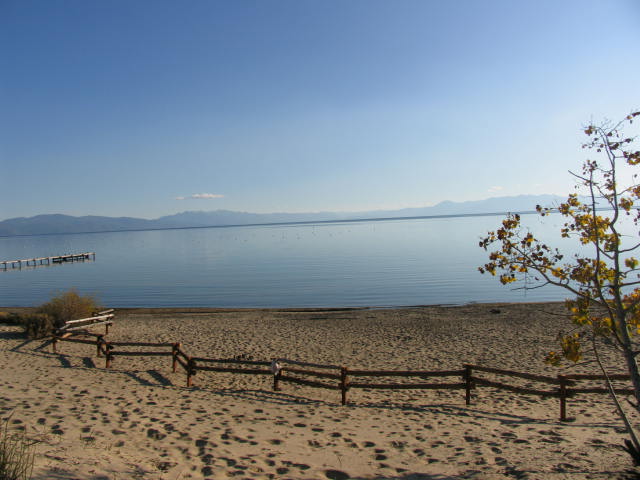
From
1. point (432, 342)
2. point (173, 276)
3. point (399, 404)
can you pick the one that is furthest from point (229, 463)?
point (173, 276)

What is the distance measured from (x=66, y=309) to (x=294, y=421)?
15013 mm

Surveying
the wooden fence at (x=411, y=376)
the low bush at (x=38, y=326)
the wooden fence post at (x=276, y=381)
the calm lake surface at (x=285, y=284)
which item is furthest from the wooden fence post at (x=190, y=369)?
the calm lake surface at (x=285, y=284)

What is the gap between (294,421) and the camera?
29.7ft

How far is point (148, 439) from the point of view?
7.71 m

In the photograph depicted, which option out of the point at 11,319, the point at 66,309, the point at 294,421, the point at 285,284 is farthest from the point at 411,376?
the point at 285,284

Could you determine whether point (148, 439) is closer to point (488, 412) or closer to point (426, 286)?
point (488, 412)

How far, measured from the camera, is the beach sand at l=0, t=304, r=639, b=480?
6.59 meters

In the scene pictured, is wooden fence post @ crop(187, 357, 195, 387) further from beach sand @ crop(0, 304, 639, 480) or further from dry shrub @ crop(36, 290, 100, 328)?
dry shrub @ crop(36, 290, 100, 328)

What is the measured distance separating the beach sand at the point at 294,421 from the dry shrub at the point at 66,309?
172cm

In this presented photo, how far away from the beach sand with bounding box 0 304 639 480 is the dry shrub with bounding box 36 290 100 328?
Result: 172 cm

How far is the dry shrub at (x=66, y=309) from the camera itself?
1894 cm

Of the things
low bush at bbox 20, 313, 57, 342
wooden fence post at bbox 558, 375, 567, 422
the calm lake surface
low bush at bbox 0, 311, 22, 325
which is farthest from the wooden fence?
the calm lake surface

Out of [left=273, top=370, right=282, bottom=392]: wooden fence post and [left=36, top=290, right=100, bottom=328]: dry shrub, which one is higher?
[left=36, top=290, right=100, bottom=328]: dry shrub

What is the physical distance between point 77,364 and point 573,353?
14282 mm
